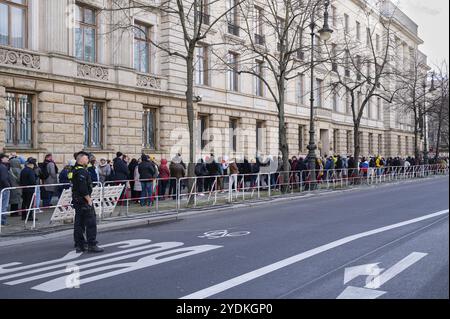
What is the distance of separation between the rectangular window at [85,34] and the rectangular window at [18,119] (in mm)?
3590

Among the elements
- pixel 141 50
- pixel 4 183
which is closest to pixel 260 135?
pixel 141 50

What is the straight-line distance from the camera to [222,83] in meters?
31.6

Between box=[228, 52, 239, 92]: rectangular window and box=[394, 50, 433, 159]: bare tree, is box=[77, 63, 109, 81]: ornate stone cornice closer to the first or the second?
box=[228, 52, 239, 92]: rectangular window

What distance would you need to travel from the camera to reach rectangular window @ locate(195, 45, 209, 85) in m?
29.7

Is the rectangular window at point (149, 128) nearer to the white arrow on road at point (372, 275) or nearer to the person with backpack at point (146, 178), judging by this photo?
the person with backpack at point (146, 178)

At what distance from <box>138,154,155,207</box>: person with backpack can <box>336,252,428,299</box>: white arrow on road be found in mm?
9670

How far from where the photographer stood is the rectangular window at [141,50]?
83.9 ft

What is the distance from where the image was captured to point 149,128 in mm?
26250

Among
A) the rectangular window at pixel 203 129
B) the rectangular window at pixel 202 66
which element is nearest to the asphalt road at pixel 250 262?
the rectangular window at pixel 203 129

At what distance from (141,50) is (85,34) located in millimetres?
3838

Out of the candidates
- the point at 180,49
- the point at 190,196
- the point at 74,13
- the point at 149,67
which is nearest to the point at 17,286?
the point at 190,196

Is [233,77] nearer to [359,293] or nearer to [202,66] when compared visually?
[202,66]

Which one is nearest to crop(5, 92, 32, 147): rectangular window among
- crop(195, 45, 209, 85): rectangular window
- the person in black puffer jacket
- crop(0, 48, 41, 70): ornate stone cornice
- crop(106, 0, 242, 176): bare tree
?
crop(0, 48, 41, 70): ornate stone cornice
